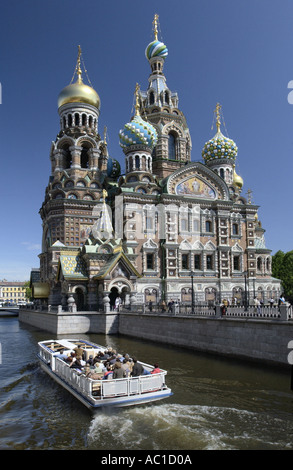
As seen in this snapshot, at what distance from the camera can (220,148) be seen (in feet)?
142

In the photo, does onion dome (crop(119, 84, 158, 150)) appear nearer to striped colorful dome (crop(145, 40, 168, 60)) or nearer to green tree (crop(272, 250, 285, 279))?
striped colorful dome (crop(145, 40, 168, 60))

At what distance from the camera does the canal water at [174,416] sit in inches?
352

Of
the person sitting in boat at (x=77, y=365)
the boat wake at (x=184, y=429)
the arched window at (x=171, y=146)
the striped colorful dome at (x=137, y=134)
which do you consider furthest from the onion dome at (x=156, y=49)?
the boat wake at (x=184, y=429)

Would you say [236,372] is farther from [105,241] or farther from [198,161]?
[198,161]

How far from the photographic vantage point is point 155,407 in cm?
1105

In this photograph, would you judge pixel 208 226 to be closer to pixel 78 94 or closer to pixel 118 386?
pixel 78 94

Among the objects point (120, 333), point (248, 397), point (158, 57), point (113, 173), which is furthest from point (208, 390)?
point (158, 57)

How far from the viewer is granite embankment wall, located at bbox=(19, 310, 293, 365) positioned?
1592 cm

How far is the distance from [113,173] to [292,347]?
113ft

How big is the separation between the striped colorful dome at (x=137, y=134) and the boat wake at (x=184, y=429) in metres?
31.3

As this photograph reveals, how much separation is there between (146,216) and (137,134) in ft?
27.8

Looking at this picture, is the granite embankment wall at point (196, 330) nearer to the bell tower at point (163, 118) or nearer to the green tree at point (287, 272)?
the bell tower at point (163, 118)

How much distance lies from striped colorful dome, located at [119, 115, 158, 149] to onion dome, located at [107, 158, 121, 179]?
18.5 feet

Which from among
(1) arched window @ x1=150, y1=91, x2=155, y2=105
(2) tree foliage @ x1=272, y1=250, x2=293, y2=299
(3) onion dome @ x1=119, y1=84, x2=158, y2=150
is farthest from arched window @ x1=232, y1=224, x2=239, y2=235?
(1) arched window @ x1=150, y1=91, x2=155, y2=105
